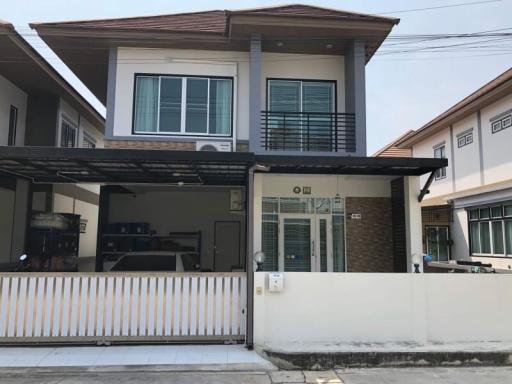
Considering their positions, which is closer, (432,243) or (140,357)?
(140,357)

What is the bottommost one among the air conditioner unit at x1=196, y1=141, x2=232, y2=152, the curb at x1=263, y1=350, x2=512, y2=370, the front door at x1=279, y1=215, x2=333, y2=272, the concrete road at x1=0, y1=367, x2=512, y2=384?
the concrete road at x1=0, y1=367, x2=512, y2=384

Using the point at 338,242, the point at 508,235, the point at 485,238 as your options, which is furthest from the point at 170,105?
the point at 485,238

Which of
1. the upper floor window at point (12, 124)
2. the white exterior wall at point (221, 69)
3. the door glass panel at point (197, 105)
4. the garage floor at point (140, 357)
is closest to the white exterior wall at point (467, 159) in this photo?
the white exterior wall at point (221, 69)

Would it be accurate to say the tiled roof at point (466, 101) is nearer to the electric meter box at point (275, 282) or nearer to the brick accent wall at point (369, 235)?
the brick accent wall at point (369, 235)

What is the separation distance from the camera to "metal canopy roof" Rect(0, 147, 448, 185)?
27.3ft

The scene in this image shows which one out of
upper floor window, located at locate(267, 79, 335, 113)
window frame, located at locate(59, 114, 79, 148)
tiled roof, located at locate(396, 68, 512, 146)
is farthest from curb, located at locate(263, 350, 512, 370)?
window frame, located at locate(59, 114, 79, 148)

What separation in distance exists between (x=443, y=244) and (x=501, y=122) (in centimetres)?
605

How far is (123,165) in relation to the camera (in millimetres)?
9570

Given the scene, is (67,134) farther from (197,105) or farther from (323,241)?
(323,241)

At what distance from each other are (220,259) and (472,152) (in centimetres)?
1071

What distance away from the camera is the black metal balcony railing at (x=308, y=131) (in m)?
12.7

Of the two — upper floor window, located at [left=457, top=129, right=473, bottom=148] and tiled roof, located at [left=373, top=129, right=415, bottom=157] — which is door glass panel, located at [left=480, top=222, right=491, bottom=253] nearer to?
upper floor window, located at [left=457, top=129, right=473, bottom=148]

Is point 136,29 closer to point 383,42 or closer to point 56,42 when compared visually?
point 56,42

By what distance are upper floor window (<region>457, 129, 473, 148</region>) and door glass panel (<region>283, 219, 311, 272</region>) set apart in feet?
32.1
